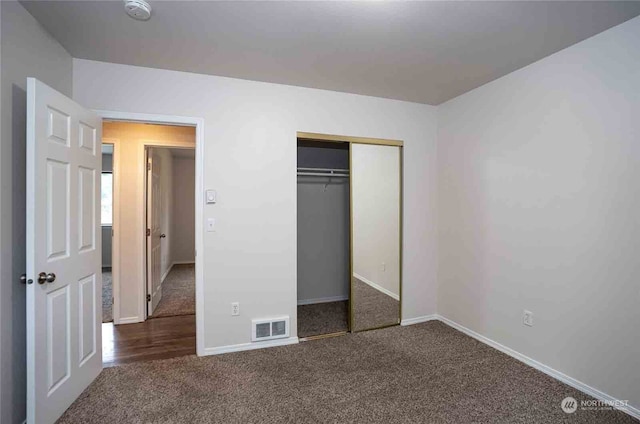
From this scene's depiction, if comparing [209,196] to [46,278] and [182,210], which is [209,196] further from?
[182,210]

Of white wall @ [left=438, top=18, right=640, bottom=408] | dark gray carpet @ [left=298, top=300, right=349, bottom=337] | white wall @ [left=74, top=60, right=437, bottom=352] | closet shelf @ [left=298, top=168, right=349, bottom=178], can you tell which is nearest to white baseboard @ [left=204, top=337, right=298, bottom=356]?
white wall @ [left=74, top=60, right=437, bottom=352]

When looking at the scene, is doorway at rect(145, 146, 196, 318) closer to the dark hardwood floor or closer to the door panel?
the door panel

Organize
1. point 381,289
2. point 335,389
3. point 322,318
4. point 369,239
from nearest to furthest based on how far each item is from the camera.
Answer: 1. point 335,389
2. point 369,239
3. point 381,289
4. point 322,318

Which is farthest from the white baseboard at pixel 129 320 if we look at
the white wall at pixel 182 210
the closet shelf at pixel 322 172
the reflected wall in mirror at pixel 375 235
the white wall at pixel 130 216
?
the white wall at pixel 182 210

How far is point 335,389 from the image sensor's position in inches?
87.3

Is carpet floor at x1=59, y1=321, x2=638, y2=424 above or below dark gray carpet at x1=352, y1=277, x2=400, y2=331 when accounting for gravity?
below

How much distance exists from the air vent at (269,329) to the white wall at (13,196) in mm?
1565

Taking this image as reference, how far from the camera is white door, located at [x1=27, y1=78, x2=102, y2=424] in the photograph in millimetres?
1721

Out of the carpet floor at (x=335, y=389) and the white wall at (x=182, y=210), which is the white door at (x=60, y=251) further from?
the white wall at (x=182, y=210)

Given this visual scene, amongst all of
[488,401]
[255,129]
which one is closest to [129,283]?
[255,129]

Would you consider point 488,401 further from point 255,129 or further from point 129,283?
point 129,283

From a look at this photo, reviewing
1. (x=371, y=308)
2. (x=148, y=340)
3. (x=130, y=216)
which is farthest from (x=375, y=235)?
(x=130, y=216)

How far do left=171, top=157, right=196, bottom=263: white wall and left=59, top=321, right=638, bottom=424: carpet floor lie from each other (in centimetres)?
500

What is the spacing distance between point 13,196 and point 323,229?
3119 mm
